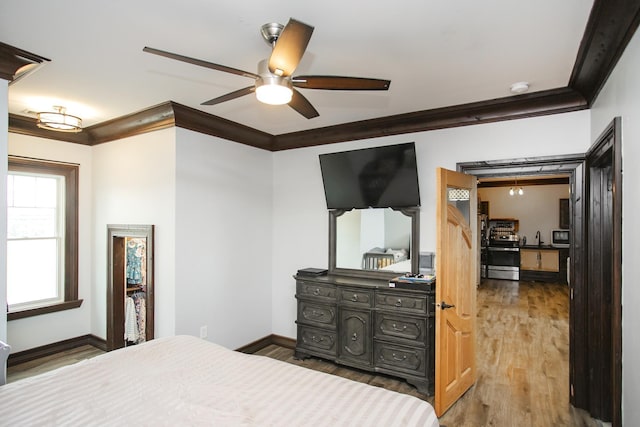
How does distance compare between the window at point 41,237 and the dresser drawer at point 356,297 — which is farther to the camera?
the window at point 41,237

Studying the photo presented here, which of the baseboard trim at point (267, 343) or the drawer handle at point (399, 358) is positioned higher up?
the drawer handle at point (399, 358)

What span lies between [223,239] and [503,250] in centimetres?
748

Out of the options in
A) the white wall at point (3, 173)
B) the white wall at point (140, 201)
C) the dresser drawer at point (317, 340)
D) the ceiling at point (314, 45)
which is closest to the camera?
the ceiling at point (314, 45)

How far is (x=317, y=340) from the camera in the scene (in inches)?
151

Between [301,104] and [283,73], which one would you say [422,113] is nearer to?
[301,104]

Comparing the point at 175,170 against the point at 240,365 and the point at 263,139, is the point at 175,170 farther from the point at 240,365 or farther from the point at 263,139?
the point at 240,365

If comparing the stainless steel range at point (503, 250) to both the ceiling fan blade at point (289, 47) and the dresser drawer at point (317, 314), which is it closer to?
the dresser drawer at point (317, 314)

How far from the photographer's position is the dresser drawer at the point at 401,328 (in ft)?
10.5

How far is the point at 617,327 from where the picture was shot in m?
1.92

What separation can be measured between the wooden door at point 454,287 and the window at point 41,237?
4134mm

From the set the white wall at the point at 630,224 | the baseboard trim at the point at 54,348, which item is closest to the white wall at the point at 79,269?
the baseboard trim at the point at 54,348

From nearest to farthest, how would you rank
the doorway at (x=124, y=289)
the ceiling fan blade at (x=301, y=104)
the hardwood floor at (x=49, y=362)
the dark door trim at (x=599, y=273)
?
the ceiling fan blade at (x=301, y=104), the dark door trim at (x=599, y=273), the hardwood floor at (x=49, y=362), the doorway at (x=124, y=289)

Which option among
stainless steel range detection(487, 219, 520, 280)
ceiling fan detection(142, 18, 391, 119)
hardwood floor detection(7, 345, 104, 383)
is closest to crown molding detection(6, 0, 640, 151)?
ceiling fan detection(142, 18, 391, 119)

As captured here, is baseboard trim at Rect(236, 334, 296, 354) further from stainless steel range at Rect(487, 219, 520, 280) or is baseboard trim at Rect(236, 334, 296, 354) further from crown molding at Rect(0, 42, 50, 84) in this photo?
stainless steel range at Rect(487, 219, 520, 280)
